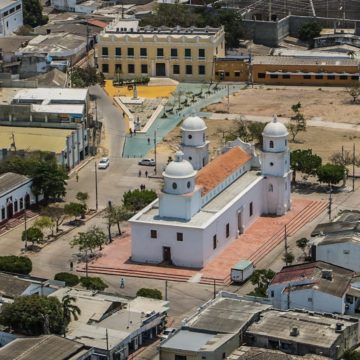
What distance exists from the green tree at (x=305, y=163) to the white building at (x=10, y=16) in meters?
46.9

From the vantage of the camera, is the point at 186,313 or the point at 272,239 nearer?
the point at 186,313

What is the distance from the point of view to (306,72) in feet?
365

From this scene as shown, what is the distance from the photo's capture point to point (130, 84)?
4365 inches

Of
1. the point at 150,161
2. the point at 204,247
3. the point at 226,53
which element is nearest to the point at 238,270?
the point at 204,247

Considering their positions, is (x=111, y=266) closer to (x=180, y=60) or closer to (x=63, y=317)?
(x=63, y=317)

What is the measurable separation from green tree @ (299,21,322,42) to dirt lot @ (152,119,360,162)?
28.1 m

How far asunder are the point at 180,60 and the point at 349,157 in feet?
91.1

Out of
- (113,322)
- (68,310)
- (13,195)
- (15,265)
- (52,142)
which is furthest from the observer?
(52,142)

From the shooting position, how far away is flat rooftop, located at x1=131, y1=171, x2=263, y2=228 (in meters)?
70.2

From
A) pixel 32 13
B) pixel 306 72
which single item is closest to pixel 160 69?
pixel 306 72

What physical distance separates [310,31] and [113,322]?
69021mm

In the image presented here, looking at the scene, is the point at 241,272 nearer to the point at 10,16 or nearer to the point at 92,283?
the point at 92,283

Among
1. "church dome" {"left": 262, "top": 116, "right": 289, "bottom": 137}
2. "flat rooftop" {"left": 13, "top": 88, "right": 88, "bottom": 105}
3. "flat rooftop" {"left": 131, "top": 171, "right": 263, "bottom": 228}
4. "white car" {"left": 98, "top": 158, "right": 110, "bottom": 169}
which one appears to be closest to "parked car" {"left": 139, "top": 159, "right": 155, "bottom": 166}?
"white car" {"left": 98, "top": 158, "right": 110, "bottom": 169}

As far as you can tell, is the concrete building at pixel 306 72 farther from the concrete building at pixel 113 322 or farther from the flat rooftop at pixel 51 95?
the concrete building at pixel 113 322
